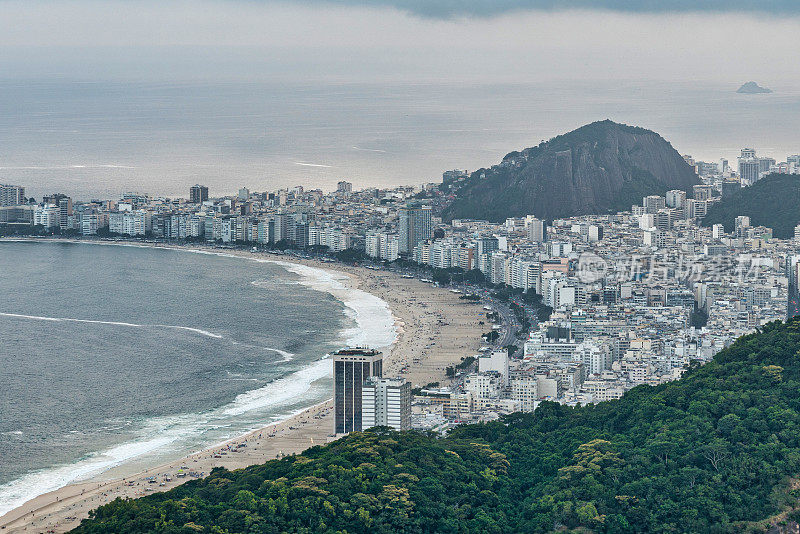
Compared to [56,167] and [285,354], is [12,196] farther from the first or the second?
[285,354]

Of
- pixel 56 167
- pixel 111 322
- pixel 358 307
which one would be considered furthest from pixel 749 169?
pixel 56 167

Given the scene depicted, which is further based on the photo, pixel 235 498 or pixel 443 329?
pixel 443 329

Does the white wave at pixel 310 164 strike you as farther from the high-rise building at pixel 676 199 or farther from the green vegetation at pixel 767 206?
the green vegetation at pixel 767 206

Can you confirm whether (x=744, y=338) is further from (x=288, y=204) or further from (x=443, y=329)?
(x=288, y=204)

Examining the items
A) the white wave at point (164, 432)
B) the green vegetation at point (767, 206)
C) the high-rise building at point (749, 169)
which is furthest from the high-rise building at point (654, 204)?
the white wave at point (164, 432)

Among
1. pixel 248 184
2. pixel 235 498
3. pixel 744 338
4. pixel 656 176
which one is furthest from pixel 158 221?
pixel 235 498

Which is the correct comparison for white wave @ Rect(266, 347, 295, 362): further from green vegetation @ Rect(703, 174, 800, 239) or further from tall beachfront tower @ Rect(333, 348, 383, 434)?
green vegetation @ Rect(703, 174, 800, 239)
